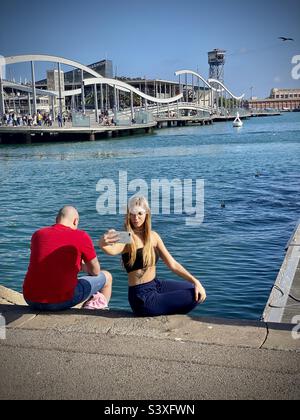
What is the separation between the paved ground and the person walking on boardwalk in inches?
5.1

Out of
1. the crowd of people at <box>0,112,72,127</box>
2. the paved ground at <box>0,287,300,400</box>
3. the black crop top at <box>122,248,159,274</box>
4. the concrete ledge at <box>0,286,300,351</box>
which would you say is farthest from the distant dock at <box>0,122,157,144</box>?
the paved ground at <box>0,287,300,400</box>

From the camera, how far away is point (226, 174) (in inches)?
1105

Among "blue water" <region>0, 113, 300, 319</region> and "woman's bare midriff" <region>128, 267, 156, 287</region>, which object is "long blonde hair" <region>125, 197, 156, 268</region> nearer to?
"woman's bare midriff" <region>128, 267, 156, 287</region>

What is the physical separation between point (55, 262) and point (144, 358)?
4.15 feet

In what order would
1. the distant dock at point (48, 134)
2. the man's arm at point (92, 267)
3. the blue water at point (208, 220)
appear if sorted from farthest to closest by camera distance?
1. the distant dock at point (48, 134)
2. the blue water at point (208, 220)
3. the man's arm at point (92, 267)

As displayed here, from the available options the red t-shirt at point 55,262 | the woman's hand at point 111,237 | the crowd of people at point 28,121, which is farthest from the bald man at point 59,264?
the crowd of people at point 28,121

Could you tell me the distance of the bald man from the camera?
4723 mm

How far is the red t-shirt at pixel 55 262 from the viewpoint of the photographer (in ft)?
15.5

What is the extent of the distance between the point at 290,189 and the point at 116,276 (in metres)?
13.0

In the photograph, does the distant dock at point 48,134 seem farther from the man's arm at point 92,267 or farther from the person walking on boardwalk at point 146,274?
the person walking on boardwalk at point 146,274

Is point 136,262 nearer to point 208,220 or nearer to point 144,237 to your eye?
point 144,237

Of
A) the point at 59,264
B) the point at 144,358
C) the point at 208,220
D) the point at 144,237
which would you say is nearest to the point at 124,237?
the point at 144,237

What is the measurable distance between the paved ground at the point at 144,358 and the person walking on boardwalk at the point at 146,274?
13 centimetres
